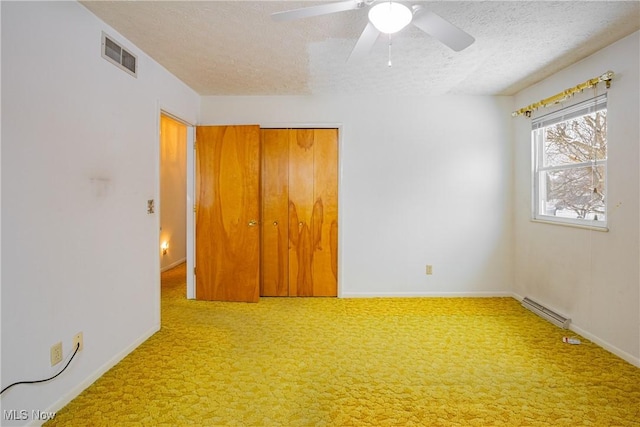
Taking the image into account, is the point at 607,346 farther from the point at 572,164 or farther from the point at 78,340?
the point at 78,340

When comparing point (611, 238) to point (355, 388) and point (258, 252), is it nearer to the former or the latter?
point (355, 388)

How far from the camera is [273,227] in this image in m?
3.86

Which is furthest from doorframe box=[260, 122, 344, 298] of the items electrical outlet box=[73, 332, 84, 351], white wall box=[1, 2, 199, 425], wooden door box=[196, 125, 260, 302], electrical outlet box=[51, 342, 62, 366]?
electrical outlet box=[51, 342, 62, 366]

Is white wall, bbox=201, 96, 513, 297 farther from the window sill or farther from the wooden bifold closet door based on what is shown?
the window sill

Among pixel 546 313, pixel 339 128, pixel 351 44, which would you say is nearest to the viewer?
pixel 351 44

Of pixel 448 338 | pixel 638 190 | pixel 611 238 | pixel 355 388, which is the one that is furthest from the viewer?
pixel 448 338

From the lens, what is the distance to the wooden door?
141 inches

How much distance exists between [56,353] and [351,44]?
9.01 ft

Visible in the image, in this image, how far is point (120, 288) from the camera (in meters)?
2.37

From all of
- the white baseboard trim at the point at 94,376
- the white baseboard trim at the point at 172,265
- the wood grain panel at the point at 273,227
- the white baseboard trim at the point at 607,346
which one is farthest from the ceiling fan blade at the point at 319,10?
the white baseboard trim at the point at 172,265

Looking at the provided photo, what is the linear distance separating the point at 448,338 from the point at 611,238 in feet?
4.77

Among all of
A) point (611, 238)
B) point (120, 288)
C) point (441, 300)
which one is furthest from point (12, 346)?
point (611, 238)

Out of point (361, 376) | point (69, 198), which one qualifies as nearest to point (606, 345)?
point (361, 376)

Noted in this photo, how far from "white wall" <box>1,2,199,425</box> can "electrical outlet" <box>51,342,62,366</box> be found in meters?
0.03
